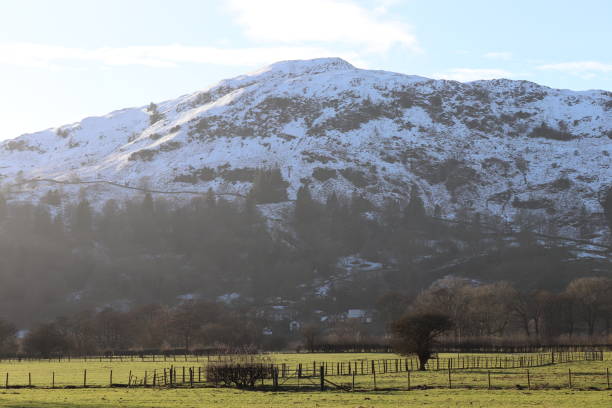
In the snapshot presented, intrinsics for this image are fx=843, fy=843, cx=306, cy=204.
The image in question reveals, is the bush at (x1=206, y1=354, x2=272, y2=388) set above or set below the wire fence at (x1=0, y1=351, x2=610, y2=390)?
above

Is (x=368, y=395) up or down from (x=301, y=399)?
down

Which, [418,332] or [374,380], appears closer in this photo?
[374,380]

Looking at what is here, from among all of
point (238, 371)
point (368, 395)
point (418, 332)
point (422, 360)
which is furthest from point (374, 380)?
point (418, 332)

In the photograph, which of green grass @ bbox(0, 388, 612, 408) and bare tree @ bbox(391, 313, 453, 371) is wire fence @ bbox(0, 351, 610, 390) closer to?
bare tree @ bbox(391, 313, 453, 371)

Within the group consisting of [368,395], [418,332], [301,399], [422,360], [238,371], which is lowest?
[422,360]

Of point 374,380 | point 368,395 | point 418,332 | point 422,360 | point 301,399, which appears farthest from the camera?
point 418,332

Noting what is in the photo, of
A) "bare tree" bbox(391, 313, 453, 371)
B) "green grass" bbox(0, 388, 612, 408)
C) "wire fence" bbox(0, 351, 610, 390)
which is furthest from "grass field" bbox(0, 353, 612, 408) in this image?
"bare tree" bbox(391, 313, 453, 371)

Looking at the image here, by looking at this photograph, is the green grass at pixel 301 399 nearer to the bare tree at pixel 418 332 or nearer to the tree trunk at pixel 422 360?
the tree trunk at pixel 422 360

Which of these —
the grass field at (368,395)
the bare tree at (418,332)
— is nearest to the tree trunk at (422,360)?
the bare tree at (418,332)

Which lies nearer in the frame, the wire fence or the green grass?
the green grass

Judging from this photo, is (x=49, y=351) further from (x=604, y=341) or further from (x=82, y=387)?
(x=604, y=341)

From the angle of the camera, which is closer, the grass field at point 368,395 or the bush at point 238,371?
the grass field at point 368,395

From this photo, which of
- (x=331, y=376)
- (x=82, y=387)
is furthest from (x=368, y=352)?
(x=82, y=387)

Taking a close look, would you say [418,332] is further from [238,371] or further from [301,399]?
[301,399]
